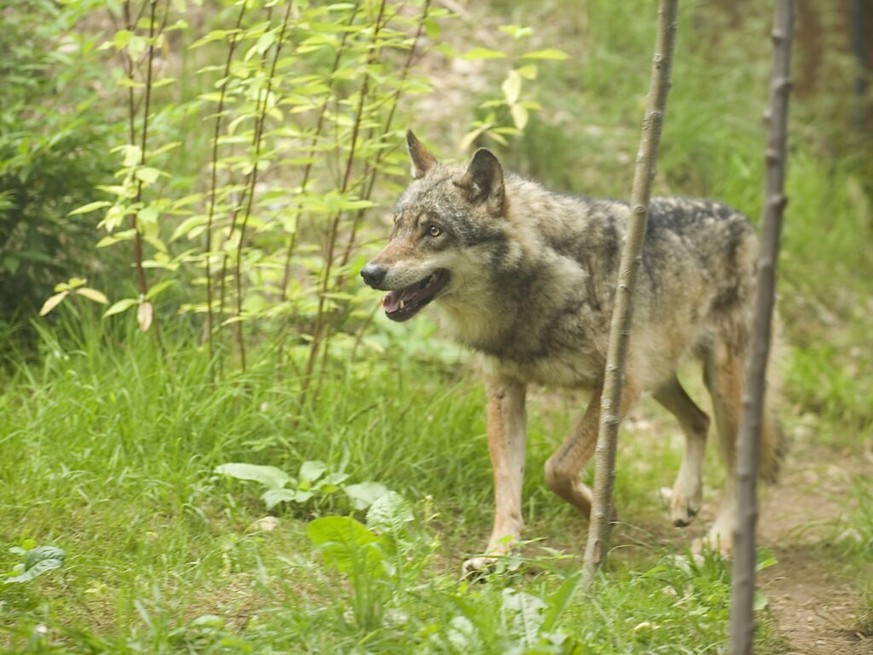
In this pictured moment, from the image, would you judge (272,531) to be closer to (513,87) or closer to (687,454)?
(513,87)

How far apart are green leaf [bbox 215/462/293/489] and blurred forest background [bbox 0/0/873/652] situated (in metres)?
0.10

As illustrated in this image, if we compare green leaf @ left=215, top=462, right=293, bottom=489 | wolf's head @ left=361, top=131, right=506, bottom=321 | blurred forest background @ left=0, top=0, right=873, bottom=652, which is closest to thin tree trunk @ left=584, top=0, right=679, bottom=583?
blurred forest background @ left=0, top=0, right=873, bottom=652

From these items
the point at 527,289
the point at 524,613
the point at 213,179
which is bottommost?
the point at 524,613

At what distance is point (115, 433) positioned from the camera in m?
4.58

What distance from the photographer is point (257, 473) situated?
4527mm

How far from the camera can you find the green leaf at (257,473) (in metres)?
4.48

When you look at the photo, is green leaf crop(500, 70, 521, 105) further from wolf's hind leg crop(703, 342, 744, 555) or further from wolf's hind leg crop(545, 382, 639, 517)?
wolf's hind leg crop(703, 342, 744, 555)

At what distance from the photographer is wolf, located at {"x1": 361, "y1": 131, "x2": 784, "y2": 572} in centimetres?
440

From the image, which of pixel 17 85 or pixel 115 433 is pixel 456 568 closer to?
pixel 115 433

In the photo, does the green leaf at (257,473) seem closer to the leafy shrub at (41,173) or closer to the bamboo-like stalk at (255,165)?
the bamboo-like stalk at (255,165)

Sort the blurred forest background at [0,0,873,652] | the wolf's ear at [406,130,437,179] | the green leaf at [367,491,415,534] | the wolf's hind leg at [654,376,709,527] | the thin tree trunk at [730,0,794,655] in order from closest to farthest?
the thin tree trunk at [730,0,794,655]
the green leaf at [367,491,415,534]
the blurred forest background at [0,0,873,652]
the wolf's ear at [406,130,437,179]
the wolf's hind leg at [654,376,709,527]

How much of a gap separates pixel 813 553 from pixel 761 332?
306 cm

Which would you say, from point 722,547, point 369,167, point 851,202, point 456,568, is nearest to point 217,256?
point 369,167

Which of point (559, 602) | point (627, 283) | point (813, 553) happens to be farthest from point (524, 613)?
point (813, 553)
